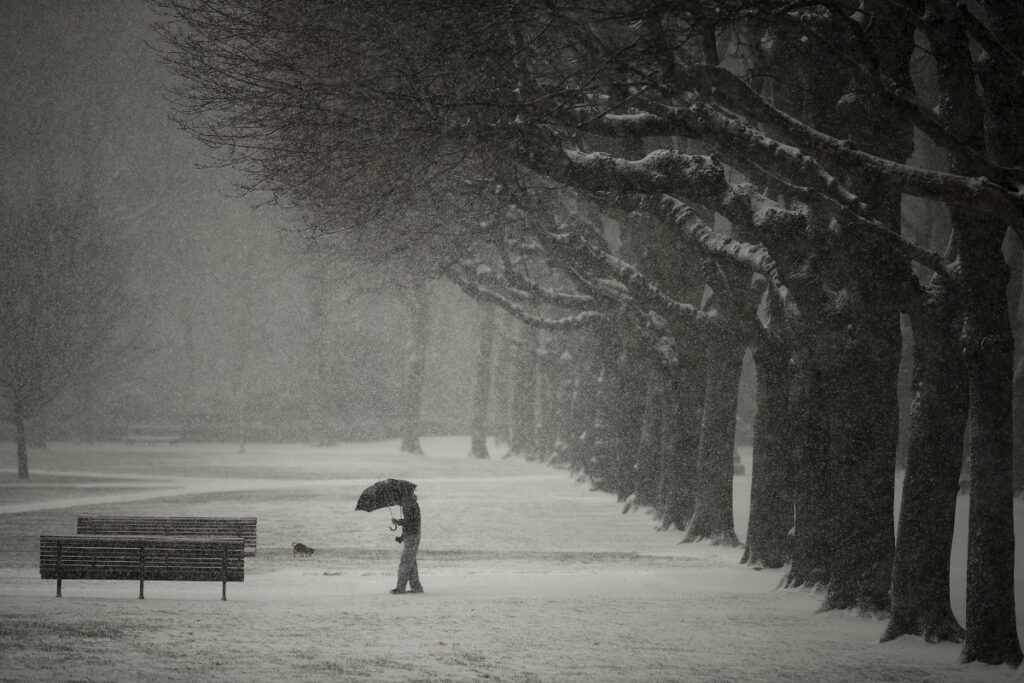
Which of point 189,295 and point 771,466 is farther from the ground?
point 189,295

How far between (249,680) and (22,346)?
3347 cm

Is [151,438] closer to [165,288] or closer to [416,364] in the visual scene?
[416,364]

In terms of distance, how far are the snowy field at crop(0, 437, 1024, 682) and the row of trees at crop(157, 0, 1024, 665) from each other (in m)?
1.21

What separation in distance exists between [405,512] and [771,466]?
6.16m

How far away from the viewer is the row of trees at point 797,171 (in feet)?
38.3

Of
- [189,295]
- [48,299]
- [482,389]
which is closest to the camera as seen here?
[48,299]

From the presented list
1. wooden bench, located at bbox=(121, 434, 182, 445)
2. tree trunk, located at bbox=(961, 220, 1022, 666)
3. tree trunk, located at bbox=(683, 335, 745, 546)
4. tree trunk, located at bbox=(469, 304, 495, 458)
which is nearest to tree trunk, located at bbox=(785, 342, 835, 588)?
tree trunk, located at bbox=(961, 220, 1022, 666)

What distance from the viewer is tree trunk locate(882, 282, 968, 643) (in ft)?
42.2

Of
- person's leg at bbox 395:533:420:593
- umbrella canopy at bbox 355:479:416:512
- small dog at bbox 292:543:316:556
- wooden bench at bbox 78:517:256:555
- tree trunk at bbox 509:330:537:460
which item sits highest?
tree trunk at bbox 509:330:537:460

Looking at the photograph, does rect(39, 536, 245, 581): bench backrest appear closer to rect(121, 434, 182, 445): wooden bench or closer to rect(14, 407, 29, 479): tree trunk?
rect(14, 407, 29, 479): tree trunk

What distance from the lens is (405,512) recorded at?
648 inches

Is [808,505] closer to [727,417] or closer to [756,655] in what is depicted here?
[756,655]

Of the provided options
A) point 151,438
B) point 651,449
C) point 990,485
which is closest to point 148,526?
point 990,485

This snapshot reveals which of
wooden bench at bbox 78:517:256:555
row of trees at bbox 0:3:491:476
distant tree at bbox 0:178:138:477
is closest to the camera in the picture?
wooden bench at bbox 78:517:256:555
